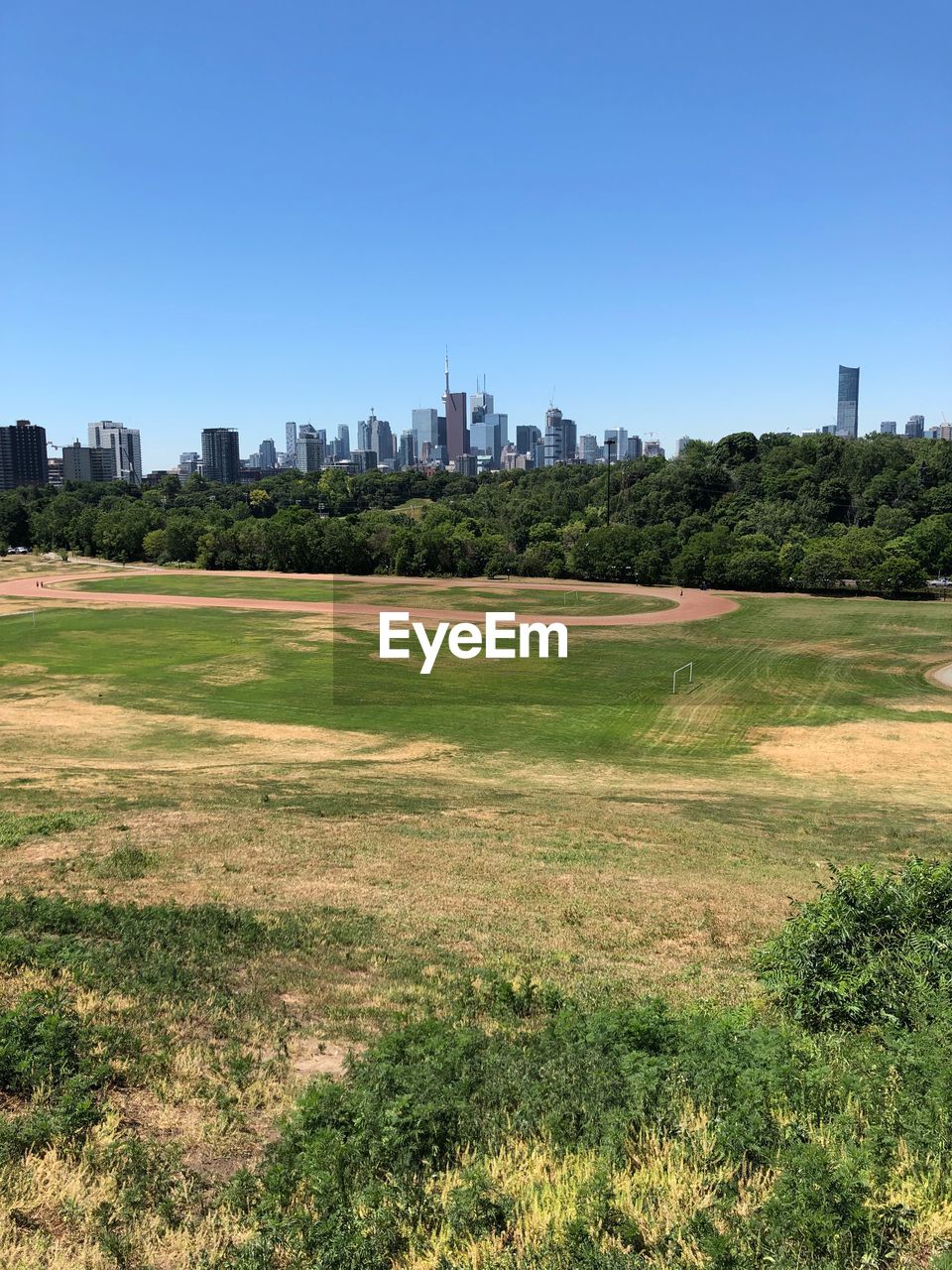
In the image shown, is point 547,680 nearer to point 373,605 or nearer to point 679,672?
point 679,672

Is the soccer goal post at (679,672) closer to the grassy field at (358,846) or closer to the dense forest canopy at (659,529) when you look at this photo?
the grassy field at (358,846)

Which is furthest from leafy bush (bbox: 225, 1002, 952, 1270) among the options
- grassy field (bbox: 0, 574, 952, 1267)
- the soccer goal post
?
the soccer goal post

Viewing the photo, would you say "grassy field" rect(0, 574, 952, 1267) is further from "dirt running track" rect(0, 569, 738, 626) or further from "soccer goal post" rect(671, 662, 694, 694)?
"dirt running track" rect(0, 569, 738, 626)

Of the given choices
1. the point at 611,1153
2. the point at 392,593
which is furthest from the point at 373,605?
the point at 611,1153

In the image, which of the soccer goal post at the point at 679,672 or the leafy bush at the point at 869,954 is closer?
the leafy bush at the point at 869,954

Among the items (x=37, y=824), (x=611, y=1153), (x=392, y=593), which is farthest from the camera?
(x=392, y=593)

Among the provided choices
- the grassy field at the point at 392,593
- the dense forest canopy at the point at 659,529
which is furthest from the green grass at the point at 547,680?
the dense forest canopy at the point at 659,529
